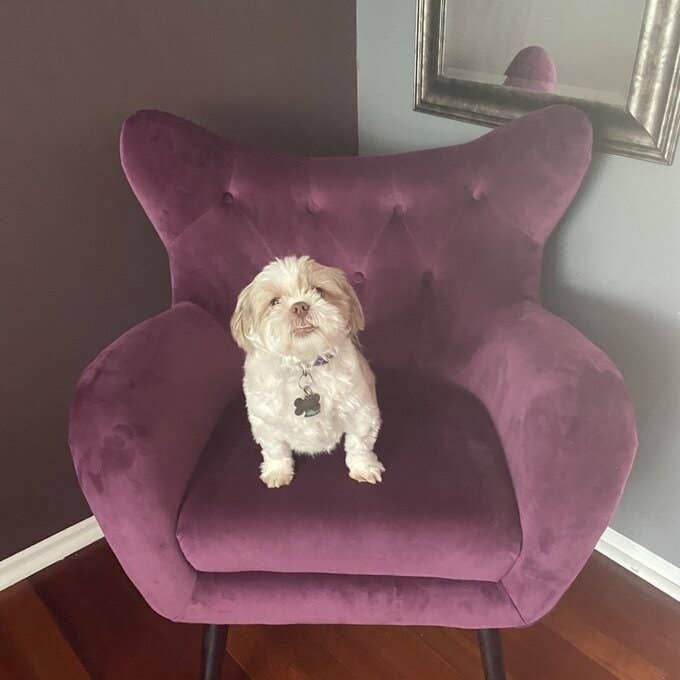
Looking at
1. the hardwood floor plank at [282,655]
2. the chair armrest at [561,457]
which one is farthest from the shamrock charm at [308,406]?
the hardwood floor plank at [282,655]

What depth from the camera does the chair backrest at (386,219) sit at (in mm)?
1484

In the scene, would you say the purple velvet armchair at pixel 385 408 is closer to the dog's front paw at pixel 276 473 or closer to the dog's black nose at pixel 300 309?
the dog's front paw at pixel 276 473

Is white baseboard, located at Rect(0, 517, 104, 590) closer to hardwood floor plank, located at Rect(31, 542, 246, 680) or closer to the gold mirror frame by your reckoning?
hardwood floor plank, located at Rect(31, 542, 246, 680)

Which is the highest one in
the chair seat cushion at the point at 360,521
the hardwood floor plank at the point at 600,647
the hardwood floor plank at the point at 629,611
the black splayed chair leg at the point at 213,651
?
the chair seat cushion at the point at 360,521

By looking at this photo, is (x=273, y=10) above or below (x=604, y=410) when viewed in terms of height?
above

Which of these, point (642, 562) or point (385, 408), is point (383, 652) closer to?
point (385, 408)

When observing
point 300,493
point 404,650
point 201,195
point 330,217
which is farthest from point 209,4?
point 404,650

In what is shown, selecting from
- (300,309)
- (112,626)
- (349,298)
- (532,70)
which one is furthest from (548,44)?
(112,626)

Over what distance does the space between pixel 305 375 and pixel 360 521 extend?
0.28 meters

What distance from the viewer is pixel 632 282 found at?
1.55 m

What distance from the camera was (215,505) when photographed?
46.8 inches

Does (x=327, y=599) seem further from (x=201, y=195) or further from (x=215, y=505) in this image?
(x=201, y=195)

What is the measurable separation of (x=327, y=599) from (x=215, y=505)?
0.86 feet

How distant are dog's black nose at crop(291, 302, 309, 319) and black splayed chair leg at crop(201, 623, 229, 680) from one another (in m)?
0.69
